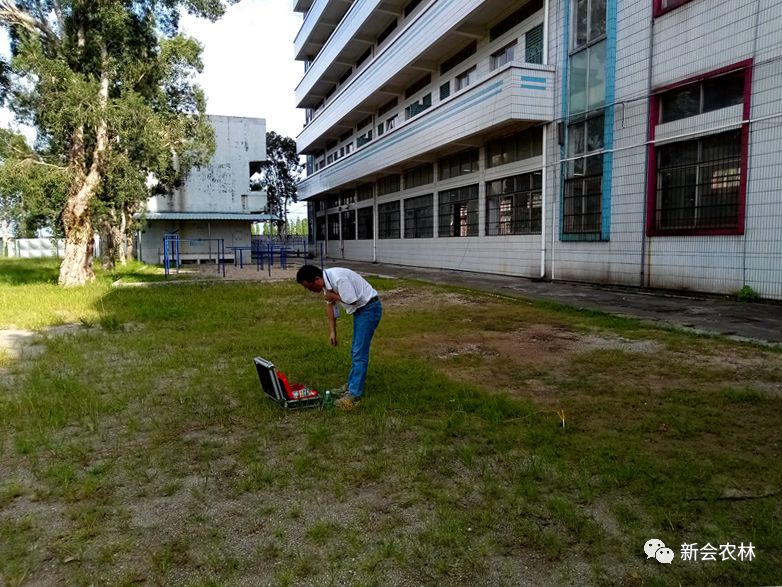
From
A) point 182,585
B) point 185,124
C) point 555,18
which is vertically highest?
point 555,18

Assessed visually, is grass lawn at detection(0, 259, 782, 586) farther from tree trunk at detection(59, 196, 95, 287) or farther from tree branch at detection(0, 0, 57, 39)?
tree branch at detection(0, 0, 57, 39)

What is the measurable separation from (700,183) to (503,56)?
880 centimetres

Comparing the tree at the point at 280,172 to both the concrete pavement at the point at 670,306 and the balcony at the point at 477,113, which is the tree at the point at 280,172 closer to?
the balcony at the point at 477,113

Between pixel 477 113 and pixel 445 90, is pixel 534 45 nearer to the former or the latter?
pixel 477 113

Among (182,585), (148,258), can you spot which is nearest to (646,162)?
(182,585)

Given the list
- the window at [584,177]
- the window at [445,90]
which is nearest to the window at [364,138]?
the window at [445,90]

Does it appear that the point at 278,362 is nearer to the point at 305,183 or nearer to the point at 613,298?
the point at 613,298

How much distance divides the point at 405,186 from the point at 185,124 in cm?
1075

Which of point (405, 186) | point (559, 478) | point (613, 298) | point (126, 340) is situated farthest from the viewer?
point (405, 186)

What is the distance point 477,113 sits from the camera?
15547 mm

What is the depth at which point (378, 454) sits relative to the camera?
354cm

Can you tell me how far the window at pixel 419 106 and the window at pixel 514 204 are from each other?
6.25 metres

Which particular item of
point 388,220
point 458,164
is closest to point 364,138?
point 388,220

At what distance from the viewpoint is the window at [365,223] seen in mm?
28955
